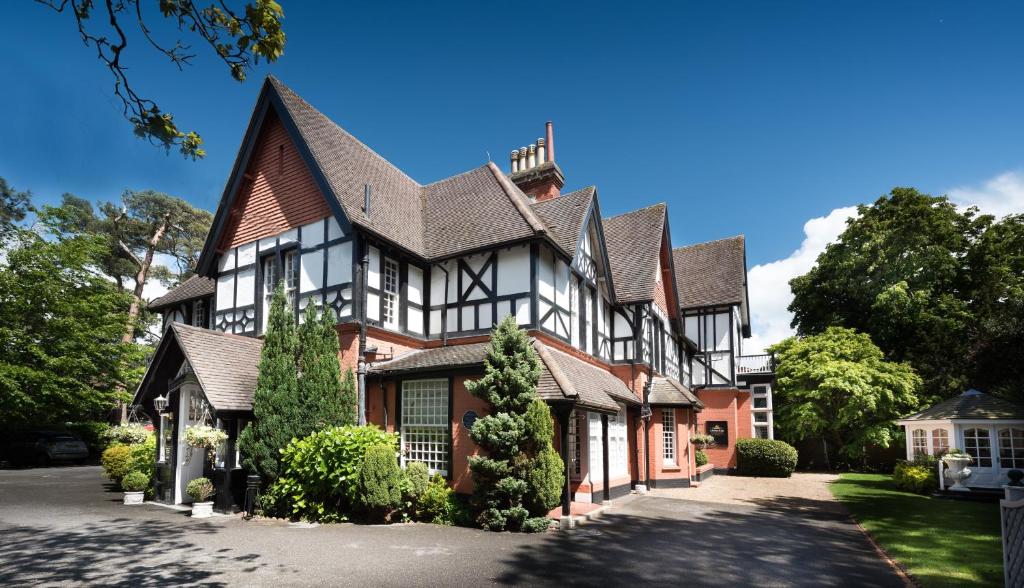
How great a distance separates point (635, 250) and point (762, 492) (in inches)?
391

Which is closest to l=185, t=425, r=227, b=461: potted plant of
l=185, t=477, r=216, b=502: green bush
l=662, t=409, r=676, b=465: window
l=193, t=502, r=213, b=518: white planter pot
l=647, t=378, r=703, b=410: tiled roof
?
l=185, t=477, r=216, b=502: green bush

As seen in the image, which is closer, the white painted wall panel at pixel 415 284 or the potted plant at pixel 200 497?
the potted plant at pixel 200 497

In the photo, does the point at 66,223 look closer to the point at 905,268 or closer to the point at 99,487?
the point at 99,487

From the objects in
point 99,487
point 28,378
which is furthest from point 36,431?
point 99,487

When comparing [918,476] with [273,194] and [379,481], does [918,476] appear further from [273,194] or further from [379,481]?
[273,194]

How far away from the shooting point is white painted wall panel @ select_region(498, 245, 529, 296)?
1619 centimetres

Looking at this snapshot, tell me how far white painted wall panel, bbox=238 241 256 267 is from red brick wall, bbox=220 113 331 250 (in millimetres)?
194

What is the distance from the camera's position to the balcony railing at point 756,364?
29.0m

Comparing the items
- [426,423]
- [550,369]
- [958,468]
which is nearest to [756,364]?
[958,468]

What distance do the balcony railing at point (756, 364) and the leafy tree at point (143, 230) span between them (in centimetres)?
3773

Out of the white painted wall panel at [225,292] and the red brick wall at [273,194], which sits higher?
the red brick wall at [273,194]

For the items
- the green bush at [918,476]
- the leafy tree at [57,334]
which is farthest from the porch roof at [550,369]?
the leafy tree at [57,334]

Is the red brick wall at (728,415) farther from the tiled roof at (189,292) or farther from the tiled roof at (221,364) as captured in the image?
the tiled roof at (189,292)

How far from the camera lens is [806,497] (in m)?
18.8
